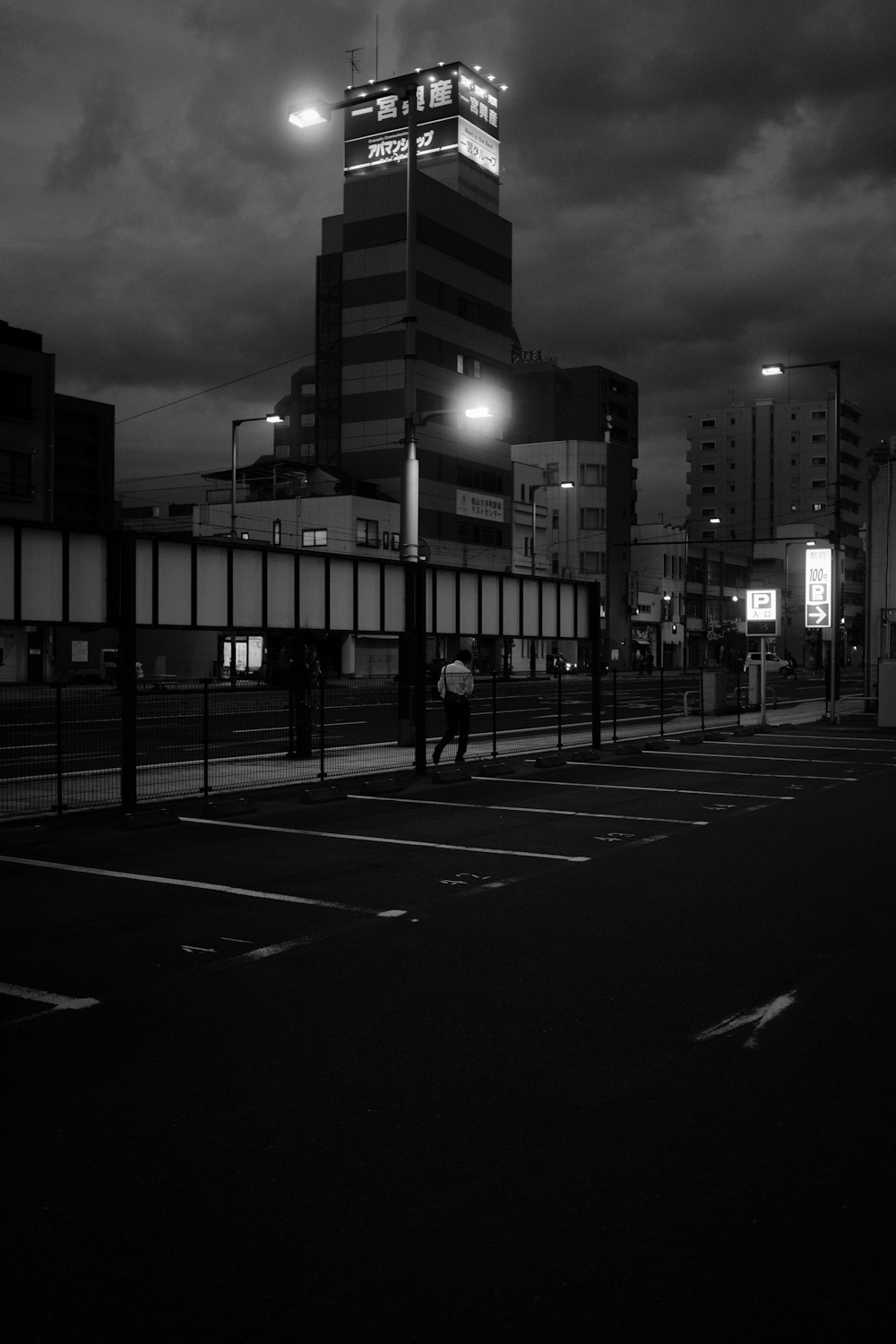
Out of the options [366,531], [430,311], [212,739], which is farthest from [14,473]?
[212,739]

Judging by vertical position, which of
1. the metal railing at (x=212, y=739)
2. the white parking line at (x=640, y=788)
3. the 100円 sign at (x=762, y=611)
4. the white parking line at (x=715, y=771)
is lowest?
the white parking line at (x=640, y=788)

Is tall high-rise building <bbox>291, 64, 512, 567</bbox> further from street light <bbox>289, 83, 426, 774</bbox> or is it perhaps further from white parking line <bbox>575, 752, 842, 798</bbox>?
white parking line <bbox>575, 752, 842, 798</bbox>

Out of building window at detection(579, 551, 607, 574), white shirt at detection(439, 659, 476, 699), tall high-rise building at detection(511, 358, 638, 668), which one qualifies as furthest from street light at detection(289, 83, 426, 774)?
building window at detection(579, 551, 607, 574)

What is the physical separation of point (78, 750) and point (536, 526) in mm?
78611

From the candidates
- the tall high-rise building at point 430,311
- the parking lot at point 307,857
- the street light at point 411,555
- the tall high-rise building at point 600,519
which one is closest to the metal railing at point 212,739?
the street light at point 411,555

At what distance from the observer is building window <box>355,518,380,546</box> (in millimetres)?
69312

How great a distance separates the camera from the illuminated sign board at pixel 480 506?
81.6 m

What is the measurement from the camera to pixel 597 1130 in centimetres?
489

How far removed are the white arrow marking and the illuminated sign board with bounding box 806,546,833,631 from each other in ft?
97.6

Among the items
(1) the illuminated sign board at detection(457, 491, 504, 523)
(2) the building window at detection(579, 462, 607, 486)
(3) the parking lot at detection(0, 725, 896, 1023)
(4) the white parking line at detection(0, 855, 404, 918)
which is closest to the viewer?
(3) the parking lot at detection(0, 725, 896, 1023)

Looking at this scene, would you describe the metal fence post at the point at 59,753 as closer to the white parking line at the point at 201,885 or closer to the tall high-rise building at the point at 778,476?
the white parking line at the point at 201,885

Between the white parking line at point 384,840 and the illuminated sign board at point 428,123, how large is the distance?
78.6 m

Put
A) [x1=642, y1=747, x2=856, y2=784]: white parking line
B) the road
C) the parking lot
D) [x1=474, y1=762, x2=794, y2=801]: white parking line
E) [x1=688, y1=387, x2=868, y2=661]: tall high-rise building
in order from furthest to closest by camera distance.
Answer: [x1=688, y1=387, x2=868, y2=661]: tall high-rise building
[x1=642, y1=747, x2=856, y2=784]: white parking line
[x1=474, y1=762, x2=794, y2=801]: white parking line
the road
the parking lot

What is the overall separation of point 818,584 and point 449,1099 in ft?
106
